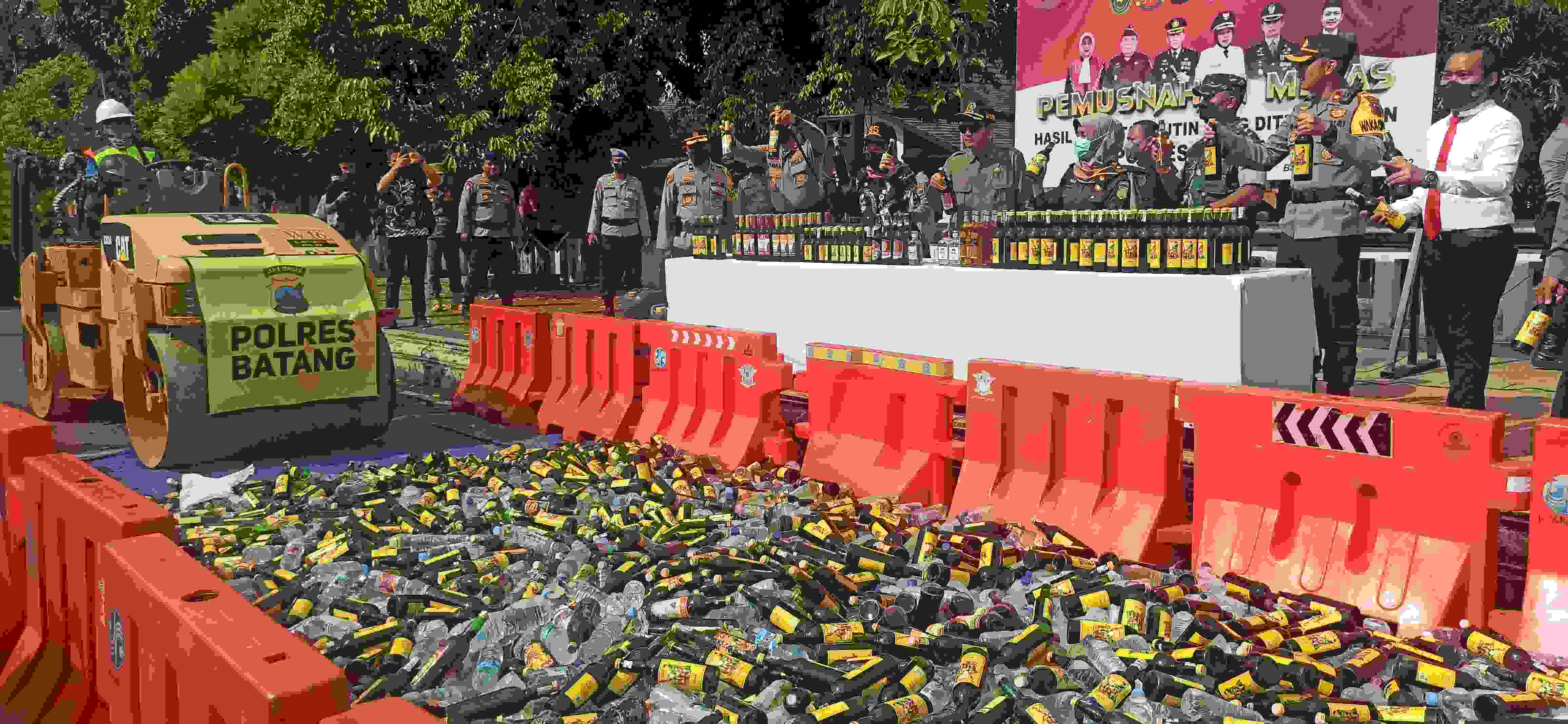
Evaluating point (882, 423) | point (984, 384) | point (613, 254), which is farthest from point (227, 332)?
point (613, 254)

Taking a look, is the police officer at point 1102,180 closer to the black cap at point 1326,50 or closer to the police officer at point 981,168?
the police officer at point 981,168

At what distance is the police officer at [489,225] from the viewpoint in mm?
17203

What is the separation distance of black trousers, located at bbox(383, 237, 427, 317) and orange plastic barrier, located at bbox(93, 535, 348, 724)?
15.0 meters

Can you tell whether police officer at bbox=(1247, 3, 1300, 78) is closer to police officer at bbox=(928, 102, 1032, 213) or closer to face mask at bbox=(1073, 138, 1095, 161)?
face mask at bbox=(1073, 138, 1095, 161)

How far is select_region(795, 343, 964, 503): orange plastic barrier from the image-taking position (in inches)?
265

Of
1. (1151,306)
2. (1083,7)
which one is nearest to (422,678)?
(1151,306)

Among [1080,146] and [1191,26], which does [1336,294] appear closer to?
[1191,26]

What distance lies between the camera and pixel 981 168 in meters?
12.5

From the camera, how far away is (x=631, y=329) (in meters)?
9.02

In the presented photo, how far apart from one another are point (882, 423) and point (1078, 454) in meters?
1.41

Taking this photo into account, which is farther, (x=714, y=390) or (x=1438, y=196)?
(x=1438, y=196)

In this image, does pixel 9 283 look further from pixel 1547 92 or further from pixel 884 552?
pixel 1547 92

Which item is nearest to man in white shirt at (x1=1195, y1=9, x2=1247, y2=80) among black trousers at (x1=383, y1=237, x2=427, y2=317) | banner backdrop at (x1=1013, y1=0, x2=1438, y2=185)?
banner backdrop at (x1=1013, y1=0, x2=1438, y2=185)

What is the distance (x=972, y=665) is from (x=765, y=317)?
8382 millimetres
